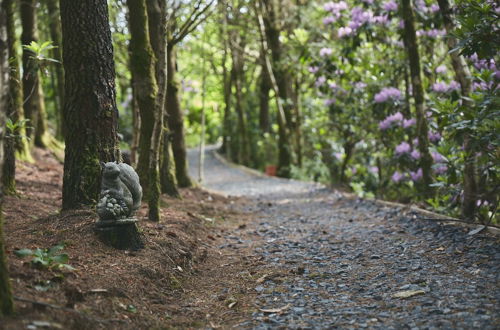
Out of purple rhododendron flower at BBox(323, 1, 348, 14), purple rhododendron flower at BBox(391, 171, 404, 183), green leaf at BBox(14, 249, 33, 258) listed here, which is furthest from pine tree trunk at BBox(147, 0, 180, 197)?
purple rhododendron flower at BBox(391, 171, 404, 183)

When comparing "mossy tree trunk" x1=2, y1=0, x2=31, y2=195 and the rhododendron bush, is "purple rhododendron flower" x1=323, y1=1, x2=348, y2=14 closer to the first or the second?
the rhododendron bush

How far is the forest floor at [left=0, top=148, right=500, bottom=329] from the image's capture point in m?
3.63

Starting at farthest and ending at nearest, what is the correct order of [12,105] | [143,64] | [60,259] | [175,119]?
[175,119] < [143,64] < [12,105] < [60,259]

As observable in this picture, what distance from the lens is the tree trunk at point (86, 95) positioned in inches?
211

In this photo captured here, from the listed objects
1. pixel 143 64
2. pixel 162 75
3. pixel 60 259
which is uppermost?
pixel 143 64

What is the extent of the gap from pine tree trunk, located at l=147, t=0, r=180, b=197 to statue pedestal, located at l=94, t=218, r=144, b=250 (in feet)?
5.50

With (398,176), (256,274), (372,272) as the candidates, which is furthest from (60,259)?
(398,176)

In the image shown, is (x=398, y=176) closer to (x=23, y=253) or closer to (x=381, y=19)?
(x=381, y=19)

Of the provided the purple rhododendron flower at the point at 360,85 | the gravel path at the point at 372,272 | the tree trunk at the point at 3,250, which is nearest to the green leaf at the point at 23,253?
the tree trunk at the point at 3,250

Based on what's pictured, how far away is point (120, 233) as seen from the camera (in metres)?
4.92

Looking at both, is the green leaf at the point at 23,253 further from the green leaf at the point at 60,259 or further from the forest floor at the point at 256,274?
the green leaf at the point at 60,259

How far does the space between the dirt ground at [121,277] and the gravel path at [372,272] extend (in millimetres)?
364

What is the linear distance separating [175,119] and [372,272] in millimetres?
6423

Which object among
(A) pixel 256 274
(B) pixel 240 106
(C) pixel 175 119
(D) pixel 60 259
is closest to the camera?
(D) pixel 60 259
